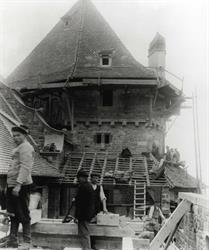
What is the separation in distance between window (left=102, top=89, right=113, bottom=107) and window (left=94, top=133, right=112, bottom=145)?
5.73 ft

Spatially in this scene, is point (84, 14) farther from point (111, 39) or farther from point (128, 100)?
point (128, 100)

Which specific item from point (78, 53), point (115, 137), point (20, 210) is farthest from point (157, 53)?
point (20, 210)

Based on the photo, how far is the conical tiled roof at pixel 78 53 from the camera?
22703 mm

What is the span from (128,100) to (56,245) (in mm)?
15374

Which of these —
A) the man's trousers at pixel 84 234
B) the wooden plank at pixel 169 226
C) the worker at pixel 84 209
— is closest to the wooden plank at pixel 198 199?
the wooden plank at pixel 169 226

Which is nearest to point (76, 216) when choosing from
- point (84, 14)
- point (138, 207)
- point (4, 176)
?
point (4, 176)

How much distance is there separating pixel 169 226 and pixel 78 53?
18247 mm

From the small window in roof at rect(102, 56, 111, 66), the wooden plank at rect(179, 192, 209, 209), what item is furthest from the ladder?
the wooden plank at rect(179, 192, 209, 209)

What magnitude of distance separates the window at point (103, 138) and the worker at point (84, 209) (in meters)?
15.0

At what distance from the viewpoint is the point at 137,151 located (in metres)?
22.2

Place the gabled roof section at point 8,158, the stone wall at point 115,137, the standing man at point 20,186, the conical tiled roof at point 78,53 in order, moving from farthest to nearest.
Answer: the conical tiled roof at point 78,53
the stone wall at point 115,137
the gabled roof section at point 8,158
the standing man at point 20,186

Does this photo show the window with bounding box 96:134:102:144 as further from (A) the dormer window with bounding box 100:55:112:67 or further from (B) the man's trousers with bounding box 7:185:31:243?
(B) the man's trousers with bounding box 7:185:31:243

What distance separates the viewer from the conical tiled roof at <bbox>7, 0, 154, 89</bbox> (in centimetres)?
2270

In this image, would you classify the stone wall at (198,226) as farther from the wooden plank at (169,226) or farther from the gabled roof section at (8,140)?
the gabled roof section at (8,140)
